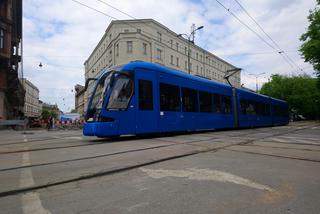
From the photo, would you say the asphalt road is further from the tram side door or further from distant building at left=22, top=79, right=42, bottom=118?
distant building at left=22, top=79, right=42, bottom=118

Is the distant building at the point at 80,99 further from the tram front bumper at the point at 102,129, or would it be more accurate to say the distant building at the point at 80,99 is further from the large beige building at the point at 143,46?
the tram front bumper at the point at 102,129

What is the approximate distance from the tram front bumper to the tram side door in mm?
1186

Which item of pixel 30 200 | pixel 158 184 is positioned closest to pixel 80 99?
pixel 158 184

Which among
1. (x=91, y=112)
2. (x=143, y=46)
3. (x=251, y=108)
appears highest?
(x=143, y=46)

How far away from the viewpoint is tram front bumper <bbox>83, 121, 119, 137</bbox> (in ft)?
37.9

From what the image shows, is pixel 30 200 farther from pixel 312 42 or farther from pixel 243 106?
pixel 312 42

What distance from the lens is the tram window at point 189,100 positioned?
51.9 feet

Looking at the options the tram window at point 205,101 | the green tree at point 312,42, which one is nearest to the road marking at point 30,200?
the tram window at point 205,101

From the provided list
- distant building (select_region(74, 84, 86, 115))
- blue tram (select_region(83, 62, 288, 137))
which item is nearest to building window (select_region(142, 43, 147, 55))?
blue tram (select_region(83, 62, 288, 137))

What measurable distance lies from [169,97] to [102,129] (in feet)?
13.9

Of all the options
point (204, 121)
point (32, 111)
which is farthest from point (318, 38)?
point (32, 111)

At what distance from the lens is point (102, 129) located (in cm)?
1159

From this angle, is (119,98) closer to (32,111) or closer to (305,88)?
(305,88)

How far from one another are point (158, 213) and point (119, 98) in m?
8.71
